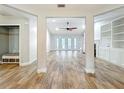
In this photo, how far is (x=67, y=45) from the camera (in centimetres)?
2042

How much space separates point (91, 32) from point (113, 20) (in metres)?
2.85

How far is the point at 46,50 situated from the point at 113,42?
403 centimetres

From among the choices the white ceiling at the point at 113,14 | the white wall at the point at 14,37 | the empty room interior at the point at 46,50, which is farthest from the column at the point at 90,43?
the white wall at the point at 14,37

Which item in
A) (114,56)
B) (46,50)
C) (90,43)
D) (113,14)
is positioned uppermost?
(113,14)

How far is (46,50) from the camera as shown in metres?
6.01

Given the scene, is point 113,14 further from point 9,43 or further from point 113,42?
point 9,43

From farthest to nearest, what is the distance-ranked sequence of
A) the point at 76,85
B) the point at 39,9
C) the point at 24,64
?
the point at 24,64, the point at 39,9, the point at 76,85

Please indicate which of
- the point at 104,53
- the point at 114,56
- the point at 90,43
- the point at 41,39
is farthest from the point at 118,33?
the point at 41,39

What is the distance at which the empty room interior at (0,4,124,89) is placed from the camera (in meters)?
4.25

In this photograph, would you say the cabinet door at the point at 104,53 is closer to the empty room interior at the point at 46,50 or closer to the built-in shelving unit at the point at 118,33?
the empty room interior at the point at 46,50

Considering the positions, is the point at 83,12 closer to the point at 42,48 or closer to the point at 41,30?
the point at 41,30

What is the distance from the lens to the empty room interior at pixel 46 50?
425cm

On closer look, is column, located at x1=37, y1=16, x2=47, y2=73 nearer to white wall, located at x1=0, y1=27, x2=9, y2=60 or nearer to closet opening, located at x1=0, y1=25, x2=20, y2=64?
closet opening, located at x1=0, y1=25, x2=20, y2=64
